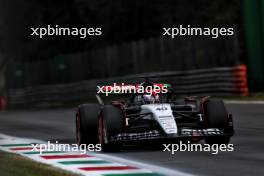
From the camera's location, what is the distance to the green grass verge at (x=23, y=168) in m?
10.9

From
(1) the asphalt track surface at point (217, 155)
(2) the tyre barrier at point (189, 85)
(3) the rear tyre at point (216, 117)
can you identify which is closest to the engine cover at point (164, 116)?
(1) the asphalt track surface at point (217, 155)

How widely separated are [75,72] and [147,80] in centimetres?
3308

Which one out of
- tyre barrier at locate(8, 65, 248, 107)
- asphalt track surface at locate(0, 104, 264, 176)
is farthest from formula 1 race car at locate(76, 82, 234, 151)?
tyre barrier at locate(8, 65, 248, 107)

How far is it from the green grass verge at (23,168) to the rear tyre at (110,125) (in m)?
1.28

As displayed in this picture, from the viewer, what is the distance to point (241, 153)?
506 inches

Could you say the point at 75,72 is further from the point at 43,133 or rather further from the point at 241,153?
the point at 241,153

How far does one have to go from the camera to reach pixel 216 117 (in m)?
13.9

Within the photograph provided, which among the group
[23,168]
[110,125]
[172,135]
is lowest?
[23,168]

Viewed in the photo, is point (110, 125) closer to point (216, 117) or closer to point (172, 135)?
point (172, 135)

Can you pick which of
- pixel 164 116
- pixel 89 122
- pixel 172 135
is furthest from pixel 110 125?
pixel 89 122

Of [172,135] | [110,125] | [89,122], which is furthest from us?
[89,122]

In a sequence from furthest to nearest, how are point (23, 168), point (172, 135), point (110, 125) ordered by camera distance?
1. point (110, 125)
2. point (172, 135)
3. point (23, 168)

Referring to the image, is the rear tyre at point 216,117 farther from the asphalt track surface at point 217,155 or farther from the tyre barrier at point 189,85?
the tyre barrier at point 189,85

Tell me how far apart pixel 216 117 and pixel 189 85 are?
20.2 metres
